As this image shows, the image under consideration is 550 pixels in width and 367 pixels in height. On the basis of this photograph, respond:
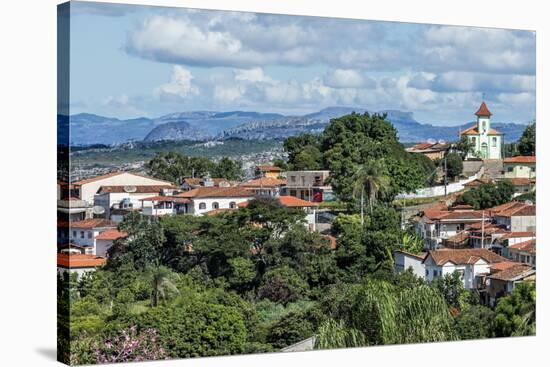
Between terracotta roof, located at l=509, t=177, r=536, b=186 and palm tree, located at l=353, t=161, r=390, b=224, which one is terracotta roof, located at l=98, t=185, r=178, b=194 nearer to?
palm tree, located at l=353, t=161, r=390, b=224

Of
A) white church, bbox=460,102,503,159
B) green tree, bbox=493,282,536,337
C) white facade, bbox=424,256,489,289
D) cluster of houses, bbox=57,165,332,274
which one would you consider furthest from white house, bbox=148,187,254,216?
green tree, bbox=493,282,536,337

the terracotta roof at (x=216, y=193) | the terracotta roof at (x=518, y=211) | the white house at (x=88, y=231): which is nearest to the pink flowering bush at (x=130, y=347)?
the white house at (x=88, y=231)

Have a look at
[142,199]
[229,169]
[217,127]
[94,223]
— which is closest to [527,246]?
[229,169]

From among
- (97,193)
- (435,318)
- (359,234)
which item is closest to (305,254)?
(359,234)

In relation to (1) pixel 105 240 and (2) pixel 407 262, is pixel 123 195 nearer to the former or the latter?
(1) pixel 105 240

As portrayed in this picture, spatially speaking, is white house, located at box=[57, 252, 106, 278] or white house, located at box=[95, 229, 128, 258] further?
white house, located at box=[95, 229, 128, 258]
